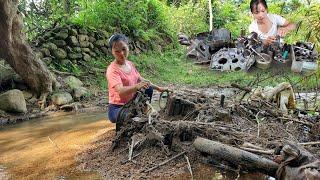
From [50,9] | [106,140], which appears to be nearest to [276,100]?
[106,140]

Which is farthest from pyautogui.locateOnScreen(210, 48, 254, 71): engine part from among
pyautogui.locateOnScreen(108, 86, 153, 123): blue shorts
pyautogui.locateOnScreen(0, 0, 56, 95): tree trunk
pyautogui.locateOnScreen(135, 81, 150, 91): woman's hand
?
pyautogui.locateOnScreen(135, 81, 150, 91): woman's hand

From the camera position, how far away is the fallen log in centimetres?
320

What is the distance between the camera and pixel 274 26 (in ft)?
21.5

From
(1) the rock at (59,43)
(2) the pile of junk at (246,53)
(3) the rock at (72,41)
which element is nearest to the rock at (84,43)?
(3) the rock at (72,41)

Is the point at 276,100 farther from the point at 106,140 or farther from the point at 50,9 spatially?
the point at 50,9

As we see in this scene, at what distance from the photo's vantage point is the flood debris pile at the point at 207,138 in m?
3.32

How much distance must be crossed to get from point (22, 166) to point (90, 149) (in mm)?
815

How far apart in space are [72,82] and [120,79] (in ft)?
21.8

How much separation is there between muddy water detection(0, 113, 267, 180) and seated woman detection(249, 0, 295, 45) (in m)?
2.93

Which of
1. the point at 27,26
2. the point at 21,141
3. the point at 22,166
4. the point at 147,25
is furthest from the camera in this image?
the point at 147,25

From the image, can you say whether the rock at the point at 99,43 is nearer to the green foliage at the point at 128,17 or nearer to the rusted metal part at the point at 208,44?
the green foliage at the point at 128,17

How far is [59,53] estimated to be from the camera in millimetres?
12344

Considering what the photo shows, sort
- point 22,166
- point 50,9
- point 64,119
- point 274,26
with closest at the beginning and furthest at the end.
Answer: point 22,166
point 274,26
point 64,119
point 50,9

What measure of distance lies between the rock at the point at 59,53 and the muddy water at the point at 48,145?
4.25 m
